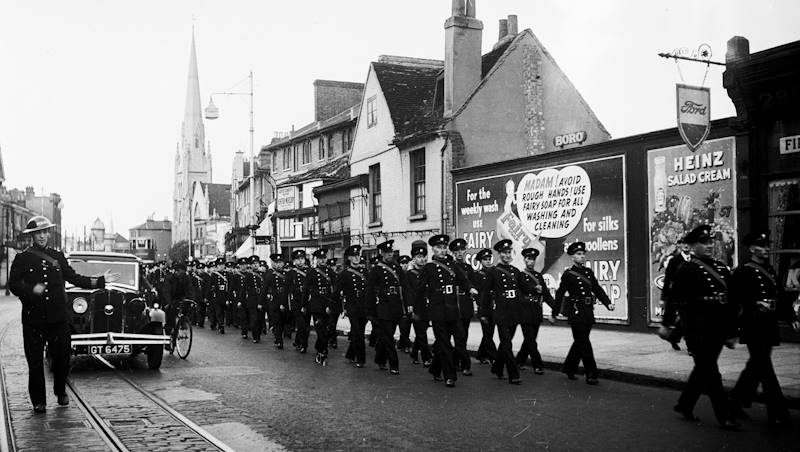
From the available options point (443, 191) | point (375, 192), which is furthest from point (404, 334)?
point (375, 192)

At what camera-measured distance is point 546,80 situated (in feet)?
94.2

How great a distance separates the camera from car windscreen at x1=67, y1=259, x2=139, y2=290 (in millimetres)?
15031

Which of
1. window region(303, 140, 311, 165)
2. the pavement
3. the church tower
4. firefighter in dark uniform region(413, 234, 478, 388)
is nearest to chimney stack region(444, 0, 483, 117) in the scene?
the pavement

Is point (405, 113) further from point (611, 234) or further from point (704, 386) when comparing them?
point (704, 386)

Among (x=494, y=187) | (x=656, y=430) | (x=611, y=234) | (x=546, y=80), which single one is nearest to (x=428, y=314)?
(x=656, y=430)

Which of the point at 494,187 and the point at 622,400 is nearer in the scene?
the point at 622,400

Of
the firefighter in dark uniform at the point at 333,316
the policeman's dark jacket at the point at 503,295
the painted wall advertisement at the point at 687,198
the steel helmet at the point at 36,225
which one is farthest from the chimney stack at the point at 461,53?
the steel helmet at the point at 36,225

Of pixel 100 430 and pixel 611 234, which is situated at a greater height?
pixel 611 234

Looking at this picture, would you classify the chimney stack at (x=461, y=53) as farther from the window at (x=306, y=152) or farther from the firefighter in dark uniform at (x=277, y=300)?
the window at (x=306, y=152)

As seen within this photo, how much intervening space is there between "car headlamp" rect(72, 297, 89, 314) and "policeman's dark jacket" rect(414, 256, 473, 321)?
5468 millimetres

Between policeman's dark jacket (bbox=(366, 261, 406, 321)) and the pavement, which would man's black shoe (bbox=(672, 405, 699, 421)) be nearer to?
the pavement

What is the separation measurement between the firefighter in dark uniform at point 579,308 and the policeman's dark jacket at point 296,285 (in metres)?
5.97

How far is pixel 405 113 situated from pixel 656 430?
76.2ft

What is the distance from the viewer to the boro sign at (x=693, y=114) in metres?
15.4
